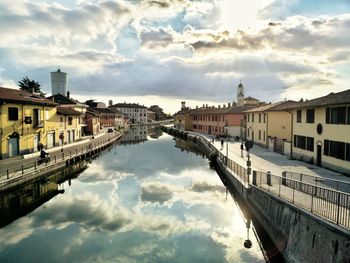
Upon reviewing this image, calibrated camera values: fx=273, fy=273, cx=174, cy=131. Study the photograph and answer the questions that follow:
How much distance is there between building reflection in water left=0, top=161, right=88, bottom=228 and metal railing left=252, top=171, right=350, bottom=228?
1644 cm

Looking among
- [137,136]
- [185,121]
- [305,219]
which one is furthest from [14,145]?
[185,121]

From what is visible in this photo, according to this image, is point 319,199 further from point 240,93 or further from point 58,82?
point 240,93

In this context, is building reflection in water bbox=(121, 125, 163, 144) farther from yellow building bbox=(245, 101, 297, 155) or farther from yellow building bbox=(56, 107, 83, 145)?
yellow building bbox=(245, 101, 297, 155)

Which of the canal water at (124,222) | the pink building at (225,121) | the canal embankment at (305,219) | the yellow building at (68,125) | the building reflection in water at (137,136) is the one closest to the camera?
the canal embankment at (305,219)

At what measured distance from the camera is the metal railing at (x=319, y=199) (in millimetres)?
9875

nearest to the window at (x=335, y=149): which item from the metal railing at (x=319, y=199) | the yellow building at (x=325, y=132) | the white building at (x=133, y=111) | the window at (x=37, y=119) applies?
the yellow building at (x=325, y=132)

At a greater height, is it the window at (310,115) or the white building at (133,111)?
the white building at (133,111)

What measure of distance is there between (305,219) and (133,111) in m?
169

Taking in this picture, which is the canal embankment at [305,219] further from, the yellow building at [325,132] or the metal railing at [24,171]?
the metal railing at [24,171]

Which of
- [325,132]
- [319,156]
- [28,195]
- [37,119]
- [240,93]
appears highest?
[240,93]

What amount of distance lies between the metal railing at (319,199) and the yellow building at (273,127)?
1911 centimetres

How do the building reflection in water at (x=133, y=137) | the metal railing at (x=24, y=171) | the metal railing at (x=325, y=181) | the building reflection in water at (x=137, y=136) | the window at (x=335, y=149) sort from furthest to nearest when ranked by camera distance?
the building reflection in water at (x=137, y=136) < the building reflection in water at (x=133, y=137) < the window at (x=335, y=149) < the metal railing at (x=24, y=171) < the metal railing at (x=325, y=181)

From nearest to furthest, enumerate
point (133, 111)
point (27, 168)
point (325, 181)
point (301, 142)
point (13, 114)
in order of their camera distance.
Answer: point (325, 181) < point (27, 168) < point (301, 142) < point (13, 114) < point (133, 111)

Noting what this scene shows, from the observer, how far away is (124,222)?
56.8 ft
